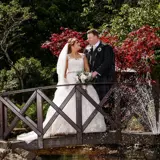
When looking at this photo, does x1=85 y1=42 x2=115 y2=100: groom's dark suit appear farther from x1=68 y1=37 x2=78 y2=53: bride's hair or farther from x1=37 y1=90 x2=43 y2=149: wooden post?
x1=37 y1=90 x2=43 y2=149: wooden post

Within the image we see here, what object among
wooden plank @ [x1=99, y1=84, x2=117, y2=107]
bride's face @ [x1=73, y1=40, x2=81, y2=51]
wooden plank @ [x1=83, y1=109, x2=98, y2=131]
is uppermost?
bride's face @ [x1=73, y1=40, x2=81, y2=51]

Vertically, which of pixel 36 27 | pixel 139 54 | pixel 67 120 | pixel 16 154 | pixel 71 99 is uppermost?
pixel 36 27

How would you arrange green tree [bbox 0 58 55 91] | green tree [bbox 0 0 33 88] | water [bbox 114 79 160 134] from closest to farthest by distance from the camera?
water [bbox 114 79 160 134] → green tree [bbox 0 0 33 88] → green tree [bbox 0 58 55 91]

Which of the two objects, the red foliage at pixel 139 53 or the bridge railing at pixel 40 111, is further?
the red foliage at pixel 139 53

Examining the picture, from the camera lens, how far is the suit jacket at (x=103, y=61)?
25.8 ft

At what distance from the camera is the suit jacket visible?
786cm

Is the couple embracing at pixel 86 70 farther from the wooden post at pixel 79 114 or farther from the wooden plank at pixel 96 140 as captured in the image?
the wooden post at pixel 79 114

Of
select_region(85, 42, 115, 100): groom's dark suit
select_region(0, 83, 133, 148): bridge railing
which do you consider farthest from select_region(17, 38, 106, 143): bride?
select_region(0, 83, 133, 148): bridge railing

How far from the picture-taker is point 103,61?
25.9ft

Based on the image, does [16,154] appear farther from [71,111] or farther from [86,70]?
[86,70]

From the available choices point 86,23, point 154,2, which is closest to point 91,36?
point 154,2

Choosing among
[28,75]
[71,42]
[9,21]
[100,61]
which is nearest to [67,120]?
[100,61]

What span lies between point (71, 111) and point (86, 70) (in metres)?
0.82

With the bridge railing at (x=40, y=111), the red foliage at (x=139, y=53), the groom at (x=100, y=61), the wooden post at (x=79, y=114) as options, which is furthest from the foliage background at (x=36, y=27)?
the wooden post at (x=79, y=114)
